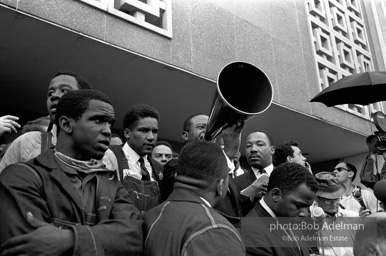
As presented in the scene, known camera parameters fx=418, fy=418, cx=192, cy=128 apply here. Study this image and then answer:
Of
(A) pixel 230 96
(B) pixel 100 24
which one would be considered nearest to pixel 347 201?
(A) pixel 230 96

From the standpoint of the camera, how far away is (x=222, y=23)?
6742 mm

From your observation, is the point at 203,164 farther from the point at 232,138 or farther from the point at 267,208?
the point at 267,208

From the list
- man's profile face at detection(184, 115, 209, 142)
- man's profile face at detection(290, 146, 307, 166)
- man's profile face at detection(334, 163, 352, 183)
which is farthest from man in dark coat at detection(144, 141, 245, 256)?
man's profile face at detection(334, 163, 352, 183)

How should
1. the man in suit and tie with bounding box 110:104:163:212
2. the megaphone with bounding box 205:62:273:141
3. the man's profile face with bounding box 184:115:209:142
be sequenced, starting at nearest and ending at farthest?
the megaphone with bounding box 205:62:273:141 → the man in suit and tie with bounding box 110:104:163:212 → the man's profile face with bounding box 184:115:209:142

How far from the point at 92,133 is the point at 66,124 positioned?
173 millimetres

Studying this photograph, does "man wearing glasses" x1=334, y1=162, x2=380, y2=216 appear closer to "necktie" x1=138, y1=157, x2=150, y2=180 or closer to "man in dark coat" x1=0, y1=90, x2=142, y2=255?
"necktie" x1=138, y1=157, x2=150, y2=180

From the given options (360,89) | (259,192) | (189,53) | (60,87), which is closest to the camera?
(60,87)

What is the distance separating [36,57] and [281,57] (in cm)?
438

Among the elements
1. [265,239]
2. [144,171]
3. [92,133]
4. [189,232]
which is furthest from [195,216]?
[144,171]

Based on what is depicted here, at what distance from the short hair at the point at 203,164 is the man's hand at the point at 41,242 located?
26.1 inches

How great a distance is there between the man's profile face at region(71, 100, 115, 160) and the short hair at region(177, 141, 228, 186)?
420 millimetres

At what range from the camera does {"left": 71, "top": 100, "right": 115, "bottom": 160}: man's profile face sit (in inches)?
84.5

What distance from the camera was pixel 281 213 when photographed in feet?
9.59

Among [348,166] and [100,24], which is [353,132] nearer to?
[348,166]
